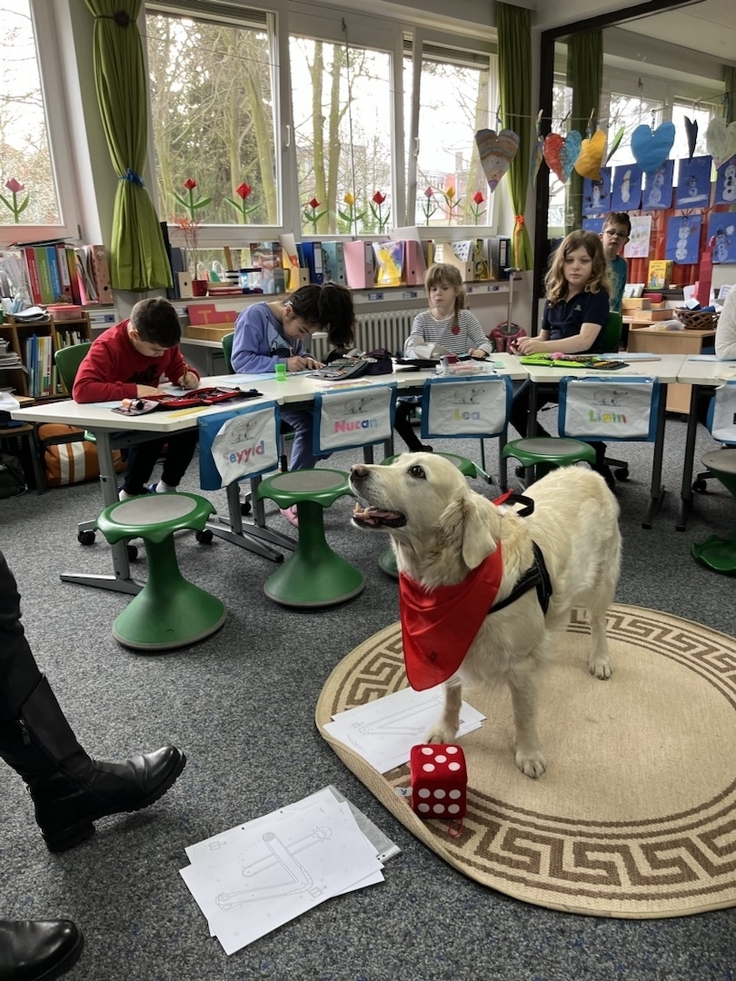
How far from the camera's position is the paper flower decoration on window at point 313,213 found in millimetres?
5418

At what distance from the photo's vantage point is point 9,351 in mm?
4148

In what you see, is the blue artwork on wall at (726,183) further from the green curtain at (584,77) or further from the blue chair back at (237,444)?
the blue chair back at (237,444)

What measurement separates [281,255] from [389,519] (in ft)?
13.8

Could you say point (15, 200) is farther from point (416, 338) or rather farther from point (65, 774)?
point (65, 774)

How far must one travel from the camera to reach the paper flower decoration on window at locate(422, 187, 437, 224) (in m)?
6.09

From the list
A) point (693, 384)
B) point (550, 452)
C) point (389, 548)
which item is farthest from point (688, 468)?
point (389, 548)

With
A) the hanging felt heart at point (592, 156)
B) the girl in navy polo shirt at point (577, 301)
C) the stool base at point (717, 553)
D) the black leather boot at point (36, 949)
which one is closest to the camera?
A: the black leather boot at point (36, 949)

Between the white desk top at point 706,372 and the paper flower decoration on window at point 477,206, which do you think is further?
the paper flower decoration on window at point 477,206

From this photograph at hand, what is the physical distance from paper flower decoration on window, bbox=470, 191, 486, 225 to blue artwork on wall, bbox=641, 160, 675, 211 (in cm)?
141

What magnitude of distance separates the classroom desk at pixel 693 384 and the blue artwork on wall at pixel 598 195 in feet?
10.7

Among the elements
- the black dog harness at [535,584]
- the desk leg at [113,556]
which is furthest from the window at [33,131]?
the black dog harness at [535,584]

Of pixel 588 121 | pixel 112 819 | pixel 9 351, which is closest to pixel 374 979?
pixel 112 819

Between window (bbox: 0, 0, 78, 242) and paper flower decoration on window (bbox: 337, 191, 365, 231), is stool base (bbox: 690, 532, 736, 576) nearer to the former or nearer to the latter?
paper flower decoration on window (bbox: 337, 191, 365, 231)

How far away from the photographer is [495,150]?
549 centimetres
